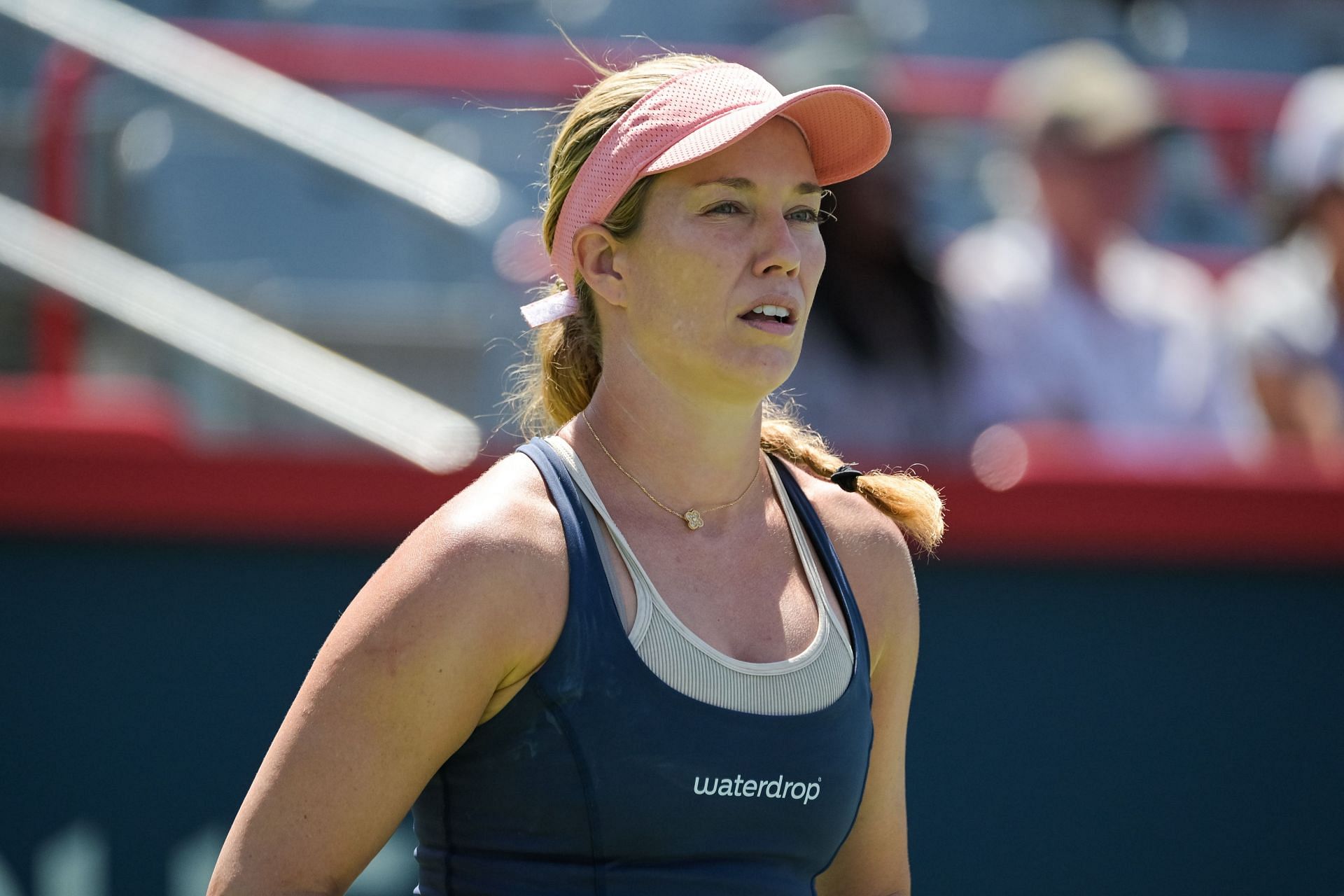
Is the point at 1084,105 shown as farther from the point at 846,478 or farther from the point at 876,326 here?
the point at 846,478

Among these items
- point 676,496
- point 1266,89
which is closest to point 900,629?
point 676,496

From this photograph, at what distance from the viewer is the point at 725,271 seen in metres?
1.87

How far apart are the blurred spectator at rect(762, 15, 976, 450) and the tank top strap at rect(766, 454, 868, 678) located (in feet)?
5.68

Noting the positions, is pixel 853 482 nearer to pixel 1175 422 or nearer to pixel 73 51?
pixel 1175 422

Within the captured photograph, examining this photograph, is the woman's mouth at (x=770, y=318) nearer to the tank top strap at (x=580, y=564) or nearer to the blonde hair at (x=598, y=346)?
the blonde hair at (x=598, y=346)

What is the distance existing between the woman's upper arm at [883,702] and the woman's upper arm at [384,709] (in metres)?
0.53

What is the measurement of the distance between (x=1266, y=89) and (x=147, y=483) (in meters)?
4.63

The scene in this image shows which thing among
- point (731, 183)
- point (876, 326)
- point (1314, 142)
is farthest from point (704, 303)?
point (1314, 142)

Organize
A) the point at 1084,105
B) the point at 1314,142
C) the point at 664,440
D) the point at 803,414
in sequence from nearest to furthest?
the point at 664,440 → the point at 803,414 → the point at 1084,105 → the point at 1314,142

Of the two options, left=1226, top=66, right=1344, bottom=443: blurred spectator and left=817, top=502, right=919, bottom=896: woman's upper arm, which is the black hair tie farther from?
left=1226, top=66, right=1344, bottom=443: blurred spectator

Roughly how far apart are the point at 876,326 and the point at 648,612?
2320 millimetres

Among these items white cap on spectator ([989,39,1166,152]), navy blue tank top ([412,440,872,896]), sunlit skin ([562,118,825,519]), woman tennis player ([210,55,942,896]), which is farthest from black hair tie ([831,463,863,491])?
white cap on spectator ([989,39,1166,152])

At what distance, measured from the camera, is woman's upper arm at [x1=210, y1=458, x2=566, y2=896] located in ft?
5.53

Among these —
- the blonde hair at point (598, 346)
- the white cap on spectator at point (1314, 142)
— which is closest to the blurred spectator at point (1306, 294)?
the white cap on spectator at point (1314, 142)
